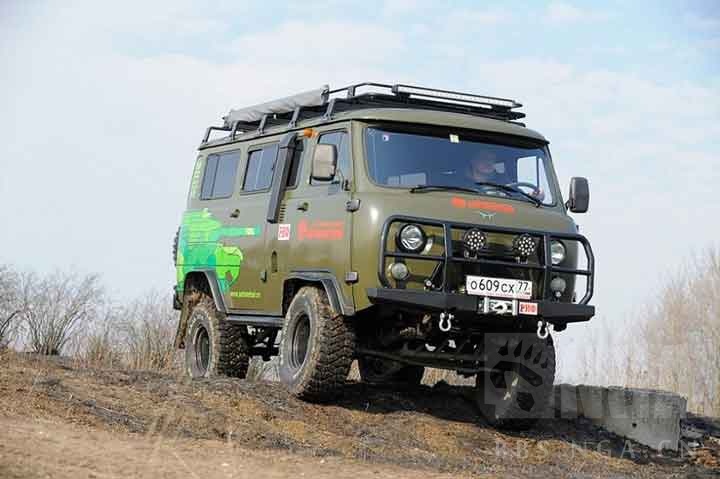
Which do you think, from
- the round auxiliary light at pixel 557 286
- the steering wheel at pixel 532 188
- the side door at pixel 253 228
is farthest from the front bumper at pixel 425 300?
the side door at pixel 253 228

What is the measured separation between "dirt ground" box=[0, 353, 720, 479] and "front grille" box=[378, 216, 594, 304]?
130 cm

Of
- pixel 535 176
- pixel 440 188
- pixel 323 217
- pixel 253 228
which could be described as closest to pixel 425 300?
pixel 440 188

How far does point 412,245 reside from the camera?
10.3 metres

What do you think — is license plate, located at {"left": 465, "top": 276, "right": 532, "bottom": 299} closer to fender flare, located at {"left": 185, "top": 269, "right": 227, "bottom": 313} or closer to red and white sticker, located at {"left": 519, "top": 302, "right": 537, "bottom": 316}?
red and white sticker, located at {"left": 519, "top": 302, "right": 537, "bottom": 316}

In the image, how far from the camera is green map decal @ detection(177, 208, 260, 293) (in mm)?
13055

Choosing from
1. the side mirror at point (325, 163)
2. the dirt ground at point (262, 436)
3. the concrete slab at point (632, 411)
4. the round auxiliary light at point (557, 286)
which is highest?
the side mirror at point (325, 163)

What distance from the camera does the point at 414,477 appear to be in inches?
320

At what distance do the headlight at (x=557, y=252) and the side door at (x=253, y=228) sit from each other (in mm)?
2962

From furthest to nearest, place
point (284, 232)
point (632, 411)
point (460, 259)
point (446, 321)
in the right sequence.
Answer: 1. point (632, 411)
2. point (284, 232)
3. point (446, 321)
4. point (460, 259)

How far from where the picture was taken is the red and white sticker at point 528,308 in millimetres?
10422

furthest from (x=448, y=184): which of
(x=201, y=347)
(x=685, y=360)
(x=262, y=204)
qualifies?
(x=685, y=360)

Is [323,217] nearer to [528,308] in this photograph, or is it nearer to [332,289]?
[332,289]

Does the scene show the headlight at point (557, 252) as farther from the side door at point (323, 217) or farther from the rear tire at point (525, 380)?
the side door at point (323, 217)

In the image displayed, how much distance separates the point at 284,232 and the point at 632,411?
3.77 meters
